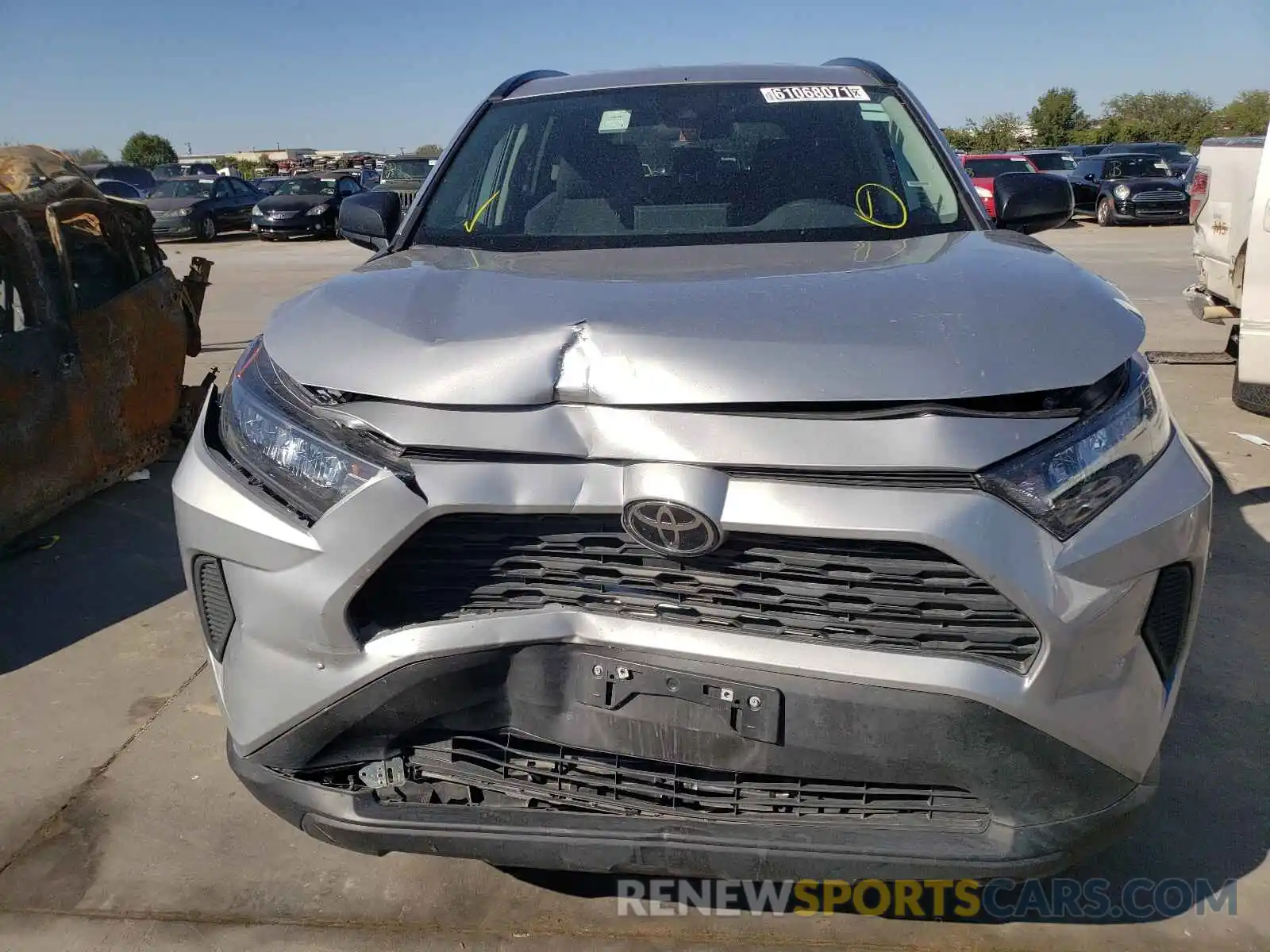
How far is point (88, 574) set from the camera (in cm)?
431

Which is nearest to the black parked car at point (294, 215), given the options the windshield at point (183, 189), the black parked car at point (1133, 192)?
the windshield at point (183, 189)

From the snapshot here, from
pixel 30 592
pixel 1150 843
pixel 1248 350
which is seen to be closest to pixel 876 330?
pixel 1150 843

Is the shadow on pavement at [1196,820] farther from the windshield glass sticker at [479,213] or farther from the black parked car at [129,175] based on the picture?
the black parked car at [129,175]

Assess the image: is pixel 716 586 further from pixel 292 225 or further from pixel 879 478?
pixel 292 225

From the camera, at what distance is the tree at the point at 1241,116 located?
1914 inches

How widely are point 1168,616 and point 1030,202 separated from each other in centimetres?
A: 171

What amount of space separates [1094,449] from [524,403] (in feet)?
3.14

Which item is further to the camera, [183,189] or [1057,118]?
[1057,118]

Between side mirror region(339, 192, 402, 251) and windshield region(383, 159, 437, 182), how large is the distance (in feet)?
66.1

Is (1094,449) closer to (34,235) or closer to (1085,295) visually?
(1085,295)

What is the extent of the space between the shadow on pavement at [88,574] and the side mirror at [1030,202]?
3262 mm

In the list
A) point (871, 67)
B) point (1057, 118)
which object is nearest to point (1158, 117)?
point (1057, 118)

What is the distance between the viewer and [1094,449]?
1795 mm

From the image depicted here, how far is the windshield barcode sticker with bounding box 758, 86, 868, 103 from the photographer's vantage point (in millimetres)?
3316
